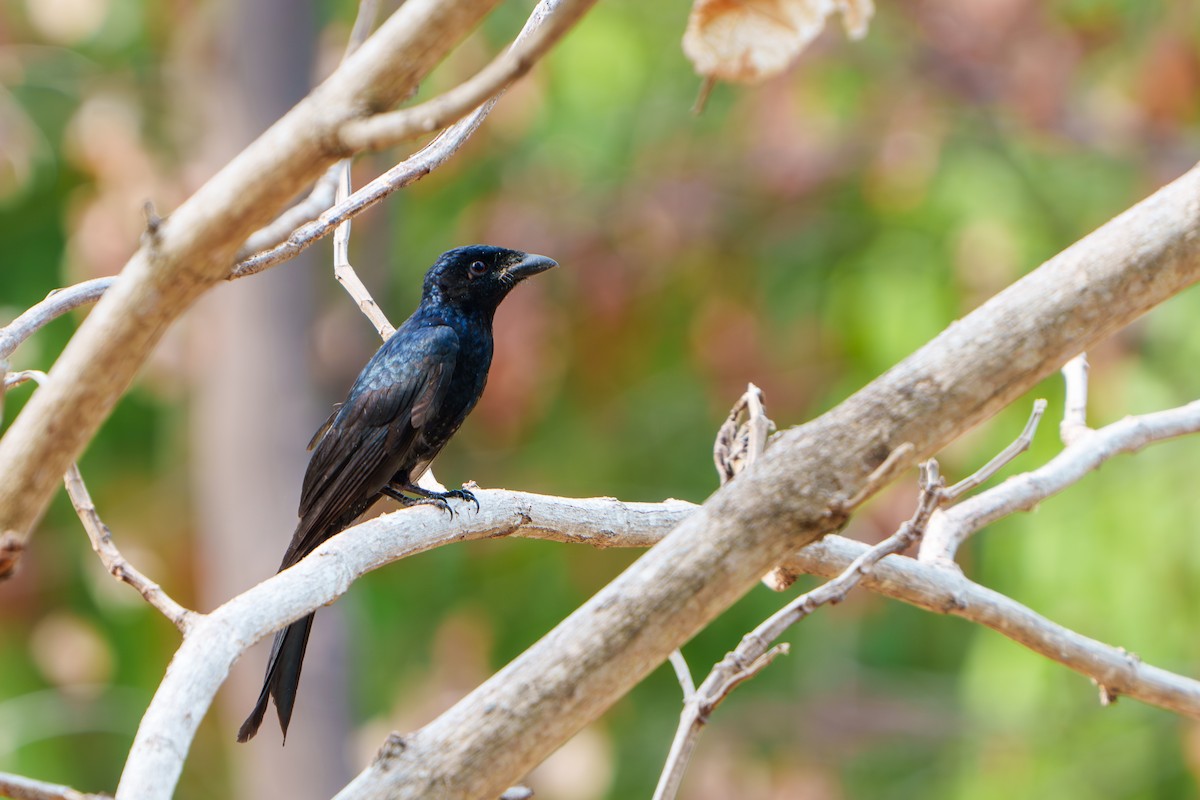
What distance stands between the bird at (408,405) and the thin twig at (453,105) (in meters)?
1.83

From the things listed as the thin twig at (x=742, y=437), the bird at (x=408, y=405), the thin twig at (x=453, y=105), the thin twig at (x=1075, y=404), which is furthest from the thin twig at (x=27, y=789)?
the thin twig at (x=1075, y=404)

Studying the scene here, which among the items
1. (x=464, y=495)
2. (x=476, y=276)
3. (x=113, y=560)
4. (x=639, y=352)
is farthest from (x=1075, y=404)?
(x=639, y=352)

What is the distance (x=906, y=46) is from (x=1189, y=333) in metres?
2.58

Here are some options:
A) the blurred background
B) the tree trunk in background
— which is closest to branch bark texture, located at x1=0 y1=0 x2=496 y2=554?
the tree trunk in background

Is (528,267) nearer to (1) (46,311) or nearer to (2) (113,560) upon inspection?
(1) (46,311)

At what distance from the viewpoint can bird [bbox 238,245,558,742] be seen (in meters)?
3.21

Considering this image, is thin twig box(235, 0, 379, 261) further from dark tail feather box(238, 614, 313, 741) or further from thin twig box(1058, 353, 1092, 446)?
thin twig box(1058, 353, 1092, 446)

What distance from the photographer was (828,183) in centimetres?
804

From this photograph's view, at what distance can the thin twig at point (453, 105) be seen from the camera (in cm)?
114

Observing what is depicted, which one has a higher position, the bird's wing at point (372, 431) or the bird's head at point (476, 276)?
the bird's head at point (476, 276)

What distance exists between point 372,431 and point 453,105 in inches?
87.9

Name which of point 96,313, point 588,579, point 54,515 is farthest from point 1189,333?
point 54,515

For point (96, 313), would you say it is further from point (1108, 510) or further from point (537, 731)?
point (1108, 510)

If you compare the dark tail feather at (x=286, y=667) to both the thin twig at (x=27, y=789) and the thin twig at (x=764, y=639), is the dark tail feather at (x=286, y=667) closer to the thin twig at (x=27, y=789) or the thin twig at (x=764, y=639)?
the thin twig at (x=764, y=639)
